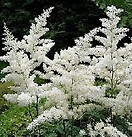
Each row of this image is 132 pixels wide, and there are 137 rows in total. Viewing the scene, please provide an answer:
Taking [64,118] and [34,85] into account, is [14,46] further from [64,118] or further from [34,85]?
[64,118]

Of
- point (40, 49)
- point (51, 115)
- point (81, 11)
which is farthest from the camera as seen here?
point (81, 11)

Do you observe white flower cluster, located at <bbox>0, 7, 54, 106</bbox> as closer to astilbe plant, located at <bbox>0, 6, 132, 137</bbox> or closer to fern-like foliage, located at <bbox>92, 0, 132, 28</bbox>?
astilbe plant, located at <bbox>0, 6, 132, 137</bbox>

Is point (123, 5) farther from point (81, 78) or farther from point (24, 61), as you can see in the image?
point (24, 61)

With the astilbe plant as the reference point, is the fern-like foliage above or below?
above

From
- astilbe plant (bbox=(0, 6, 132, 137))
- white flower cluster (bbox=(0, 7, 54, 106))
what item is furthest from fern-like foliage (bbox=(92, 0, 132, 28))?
white flower cluster (bbox=(0, 7, 54, 106))

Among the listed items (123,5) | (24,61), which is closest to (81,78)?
(24,61)

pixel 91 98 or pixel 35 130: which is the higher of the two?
pixel 91 98

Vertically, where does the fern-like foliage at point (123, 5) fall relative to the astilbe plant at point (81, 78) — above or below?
above

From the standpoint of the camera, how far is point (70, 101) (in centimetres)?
410

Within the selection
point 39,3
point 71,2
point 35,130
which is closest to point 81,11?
point 71,2

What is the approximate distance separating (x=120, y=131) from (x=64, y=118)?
0.47 meters

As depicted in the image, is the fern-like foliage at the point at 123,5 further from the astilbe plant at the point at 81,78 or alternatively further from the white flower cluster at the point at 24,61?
the white flower cluster at the point at 24,61

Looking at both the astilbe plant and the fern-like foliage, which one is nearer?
the astilbe plant

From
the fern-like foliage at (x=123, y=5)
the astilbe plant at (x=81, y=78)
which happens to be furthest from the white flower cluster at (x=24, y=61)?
the fern-like foliage at (x=123, y=5)
